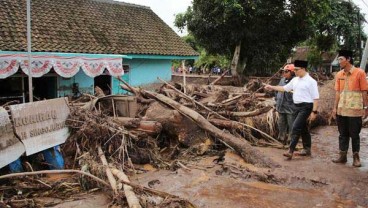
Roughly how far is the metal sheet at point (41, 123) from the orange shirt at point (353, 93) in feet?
18.4

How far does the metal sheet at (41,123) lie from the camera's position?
6523 millimetres

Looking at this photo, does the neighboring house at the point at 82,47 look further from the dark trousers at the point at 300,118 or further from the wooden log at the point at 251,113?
the dark trousers at the point at 300,118

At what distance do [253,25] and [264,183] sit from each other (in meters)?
17.6

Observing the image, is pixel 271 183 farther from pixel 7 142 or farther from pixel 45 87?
pixel 45 87

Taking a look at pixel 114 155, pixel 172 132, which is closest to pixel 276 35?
pixel 172 132

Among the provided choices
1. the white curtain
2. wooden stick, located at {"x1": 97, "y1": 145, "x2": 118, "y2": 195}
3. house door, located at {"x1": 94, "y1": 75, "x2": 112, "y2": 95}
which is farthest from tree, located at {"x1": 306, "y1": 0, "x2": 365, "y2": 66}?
wooden stick, located at {"x1": 97, "y1": 145, "x2": 118, "y2": 195}

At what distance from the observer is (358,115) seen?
6.36 metres

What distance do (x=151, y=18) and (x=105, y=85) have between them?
241 inches

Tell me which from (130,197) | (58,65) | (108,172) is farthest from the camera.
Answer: (58,65)

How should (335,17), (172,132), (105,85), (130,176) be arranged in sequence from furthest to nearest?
(335,17) → (105,85) → (172,132) → (130,176)

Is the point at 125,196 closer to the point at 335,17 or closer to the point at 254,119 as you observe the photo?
the point at 254,119

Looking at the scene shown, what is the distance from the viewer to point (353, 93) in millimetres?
6406

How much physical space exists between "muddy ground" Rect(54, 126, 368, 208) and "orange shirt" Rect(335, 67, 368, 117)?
1059mm

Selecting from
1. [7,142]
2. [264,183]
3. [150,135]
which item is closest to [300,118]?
[264,183]
